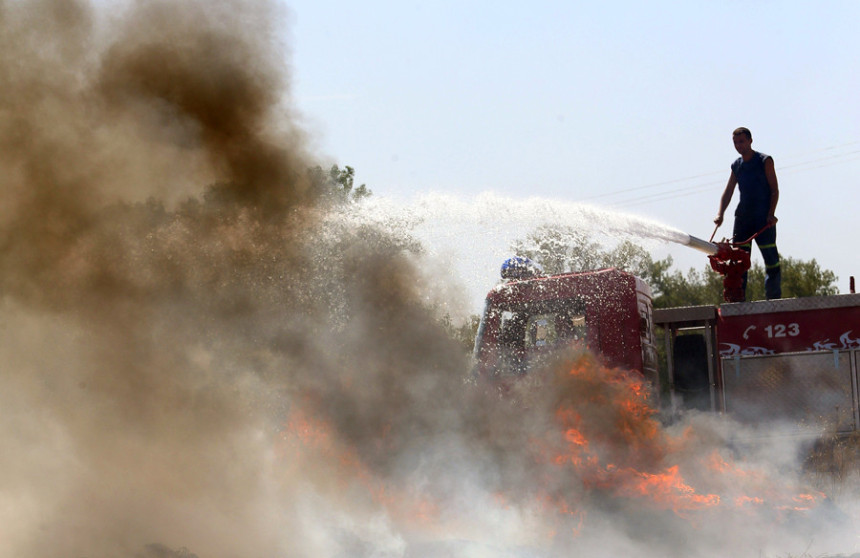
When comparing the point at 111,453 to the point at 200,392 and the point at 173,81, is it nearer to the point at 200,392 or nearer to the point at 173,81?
the point at 200,392

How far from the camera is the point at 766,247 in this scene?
9.73 metres

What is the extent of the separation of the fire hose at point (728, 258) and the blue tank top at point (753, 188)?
27 centimetres

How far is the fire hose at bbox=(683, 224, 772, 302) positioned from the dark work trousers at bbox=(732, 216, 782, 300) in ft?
0.26

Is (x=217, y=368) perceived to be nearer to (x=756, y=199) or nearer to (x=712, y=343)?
(x=712, y=343)

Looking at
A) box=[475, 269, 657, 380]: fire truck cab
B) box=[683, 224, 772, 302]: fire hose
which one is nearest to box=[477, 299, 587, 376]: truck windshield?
box=[475, 269, 657, 380]: fire truck cab

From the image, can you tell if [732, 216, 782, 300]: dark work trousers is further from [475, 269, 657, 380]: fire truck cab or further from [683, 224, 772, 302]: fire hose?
[475, 269, 657, 380]: fire truck cab

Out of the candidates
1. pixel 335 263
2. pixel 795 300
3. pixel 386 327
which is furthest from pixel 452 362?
pixel 795 300

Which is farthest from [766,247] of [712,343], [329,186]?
[329,186]

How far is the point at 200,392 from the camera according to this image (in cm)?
855

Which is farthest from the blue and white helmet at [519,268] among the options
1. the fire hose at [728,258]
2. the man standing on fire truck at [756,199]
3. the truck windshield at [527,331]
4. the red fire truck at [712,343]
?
the man standing on fire truck at [756,199]

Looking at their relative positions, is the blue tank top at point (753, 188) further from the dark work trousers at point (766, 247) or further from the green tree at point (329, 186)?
the green tree at point (329, 186)

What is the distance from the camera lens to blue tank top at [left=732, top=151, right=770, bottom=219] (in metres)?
9.82

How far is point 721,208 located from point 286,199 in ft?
17.1

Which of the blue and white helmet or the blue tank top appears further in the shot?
the blue tank top
